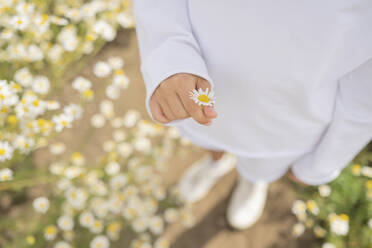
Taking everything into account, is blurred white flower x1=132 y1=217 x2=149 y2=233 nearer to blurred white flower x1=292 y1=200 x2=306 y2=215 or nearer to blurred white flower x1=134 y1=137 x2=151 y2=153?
blurred white flower x1=134 y1=137 x2=151 y2=153

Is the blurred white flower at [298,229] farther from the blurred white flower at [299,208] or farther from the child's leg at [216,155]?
the child's leg at [216,155]

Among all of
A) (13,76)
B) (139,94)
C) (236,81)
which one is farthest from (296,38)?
(139,94)

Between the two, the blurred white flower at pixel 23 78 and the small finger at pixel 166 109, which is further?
the blurred white flower at pixel 23 78

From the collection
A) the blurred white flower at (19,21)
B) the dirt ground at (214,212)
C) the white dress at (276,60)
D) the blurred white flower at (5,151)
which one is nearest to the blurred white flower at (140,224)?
the dirt ground at (214,212)

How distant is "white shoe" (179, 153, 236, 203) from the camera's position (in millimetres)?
1386

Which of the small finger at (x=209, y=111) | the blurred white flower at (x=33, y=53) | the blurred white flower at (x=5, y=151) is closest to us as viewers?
the small finger at (x=209, y=111)

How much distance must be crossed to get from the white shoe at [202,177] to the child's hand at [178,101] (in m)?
0.83

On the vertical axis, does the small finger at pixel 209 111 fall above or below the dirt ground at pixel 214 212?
above

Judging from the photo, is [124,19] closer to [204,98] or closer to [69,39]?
[69,39]

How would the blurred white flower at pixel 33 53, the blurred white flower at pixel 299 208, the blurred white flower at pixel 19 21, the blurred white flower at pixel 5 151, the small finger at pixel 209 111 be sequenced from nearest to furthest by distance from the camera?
the small finger at pixel 209 111 < the blurred white flower at pixel 5 151 < the blurred white flower at pixel 19 21 < the blurred white flower at pixel 33 53 < the blurred white flower at pixel 299 208

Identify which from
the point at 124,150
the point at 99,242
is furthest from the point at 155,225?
the point at 124,150

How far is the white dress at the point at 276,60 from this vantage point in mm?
513

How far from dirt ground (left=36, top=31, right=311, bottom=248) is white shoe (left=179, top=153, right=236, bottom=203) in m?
0.08

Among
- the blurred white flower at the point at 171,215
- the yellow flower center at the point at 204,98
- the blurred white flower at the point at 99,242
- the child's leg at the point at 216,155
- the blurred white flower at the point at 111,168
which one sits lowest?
the blurred white flower at the point at 171,215
